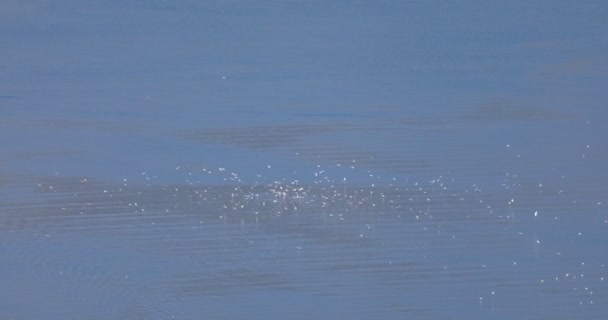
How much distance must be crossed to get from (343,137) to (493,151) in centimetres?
15

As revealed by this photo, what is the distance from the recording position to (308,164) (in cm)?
102

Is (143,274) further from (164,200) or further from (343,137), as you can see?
(343,137)

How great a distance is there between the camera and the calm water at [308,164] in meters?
1.00

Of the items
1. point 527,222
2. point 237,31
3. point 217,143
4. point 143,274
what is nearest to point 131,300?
point 143,274

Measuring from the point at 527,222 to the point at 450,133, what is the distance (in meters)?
0.12

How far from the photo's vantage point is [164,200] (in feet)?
3.33

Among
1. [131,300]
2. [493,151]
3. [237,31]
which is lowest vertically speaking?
[131,300]

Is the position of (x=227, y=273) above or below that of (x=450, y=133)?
below

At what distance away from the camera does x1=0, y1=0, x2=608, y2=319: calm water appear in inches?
39.5

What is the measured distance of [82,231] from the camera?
3.31 feet

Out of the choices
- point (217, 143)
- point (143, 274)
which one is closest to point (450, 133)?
point (217, 143)

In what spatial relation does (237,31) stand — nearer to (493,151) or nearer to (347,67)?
(347,67)

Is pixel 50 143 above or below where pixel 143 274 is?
above

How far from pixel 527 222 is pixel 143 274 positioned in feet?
1.26
